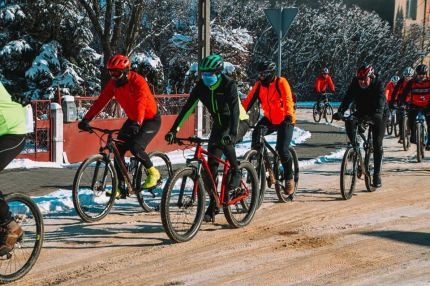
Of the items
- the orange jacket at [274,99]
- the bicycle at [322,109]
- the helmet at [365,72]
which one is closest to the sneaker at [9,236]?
the orange jacket at [274,99]

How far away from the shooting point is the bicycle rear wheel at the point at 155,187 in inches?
296

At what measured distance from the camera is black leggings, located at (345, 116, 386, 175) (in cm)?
887

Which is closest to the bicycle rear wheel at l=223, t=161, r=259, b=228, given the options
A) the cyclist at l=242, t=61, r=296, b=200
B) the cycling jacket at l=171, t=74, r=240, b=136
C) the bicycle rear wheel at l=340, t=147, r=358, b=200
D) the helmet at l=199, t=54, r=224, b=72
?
the cycling jacket at l=171, t=74, r=240, b=136

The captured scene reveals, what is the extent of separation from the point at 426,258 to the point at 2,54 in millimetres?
19495

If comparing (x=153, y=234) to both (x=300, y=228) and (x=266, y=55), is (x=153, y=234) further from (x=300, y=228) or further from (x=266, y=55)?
(x=266, y=55)

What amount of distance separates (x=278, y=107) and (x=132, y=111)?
209 centimetres

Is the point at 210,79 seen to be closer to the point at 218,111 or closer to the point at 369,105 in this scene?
the point at 218,111

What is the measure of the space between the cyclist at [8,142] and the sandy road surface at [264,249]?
44 cm

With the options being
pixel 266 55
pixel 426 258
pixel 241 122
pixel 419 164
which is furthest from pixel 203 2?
pixel 266 55

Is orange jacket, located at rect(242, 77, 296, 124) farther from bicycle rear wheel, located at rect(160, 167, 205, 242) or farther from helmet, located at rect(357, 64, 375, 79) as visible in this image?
bicycle rear wheel, located at rect(160, 167, 205, 242)

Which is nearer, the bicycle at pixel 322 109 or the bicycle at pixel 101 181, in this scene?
the bicycle at pixel 101 181

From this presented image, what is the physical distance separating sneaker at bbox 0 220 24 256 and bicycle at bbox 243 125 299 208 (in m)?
3.33

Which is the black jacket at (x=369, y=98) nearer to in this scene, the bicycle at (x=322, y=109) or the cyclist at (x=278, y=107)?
the cyclist at (x=278, y=107)

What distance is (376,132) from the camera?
9.20 metres
